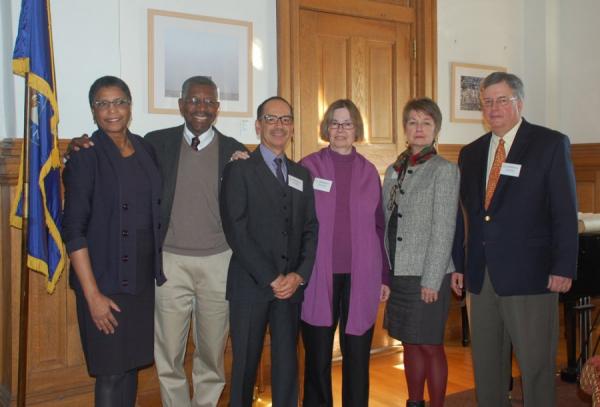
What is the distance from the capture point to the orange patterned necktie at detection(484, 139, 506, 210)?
268cm

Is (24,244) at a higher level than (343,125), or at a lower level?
lower

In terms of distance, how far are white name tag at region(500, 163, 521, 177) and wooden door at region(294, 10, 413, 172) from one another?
1706 mm

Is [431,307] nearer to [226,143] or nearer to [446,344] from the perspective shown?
[226,143]

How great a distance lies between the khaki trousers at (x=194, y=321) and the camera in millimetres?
2756

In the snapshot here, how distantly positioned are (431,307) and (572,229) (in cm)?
69

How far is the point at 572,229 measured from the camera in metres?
2.50

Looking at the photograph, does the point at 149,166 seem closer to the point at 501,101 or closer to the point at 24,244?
the point at 24,244

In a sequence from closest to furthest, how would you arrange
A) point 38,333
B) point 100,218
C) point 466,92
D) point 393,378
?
point 100,218 → point 38,333 → point 393,378 → point 466,92

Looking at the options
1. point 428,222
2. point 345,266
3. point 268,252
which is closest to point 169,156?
point 268,252

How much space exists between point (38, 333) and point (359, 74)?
275 cm

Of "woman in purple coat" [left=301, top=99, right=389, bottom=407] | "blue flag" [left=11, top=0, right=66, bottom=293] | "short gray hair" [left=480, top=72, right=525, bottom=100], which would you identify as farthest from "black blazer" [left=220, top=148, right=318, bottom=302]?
"short gray hair" [left=480, top=72, right=525, bottom=100]

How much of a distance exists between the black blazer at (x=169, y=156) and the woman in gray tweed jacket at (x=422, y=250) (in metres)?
0.84

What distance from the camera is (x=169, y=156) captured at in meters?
2.72

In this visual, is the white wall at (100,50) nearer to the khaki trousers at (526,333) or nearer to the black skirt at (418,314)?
the black skirt at (418,314)
